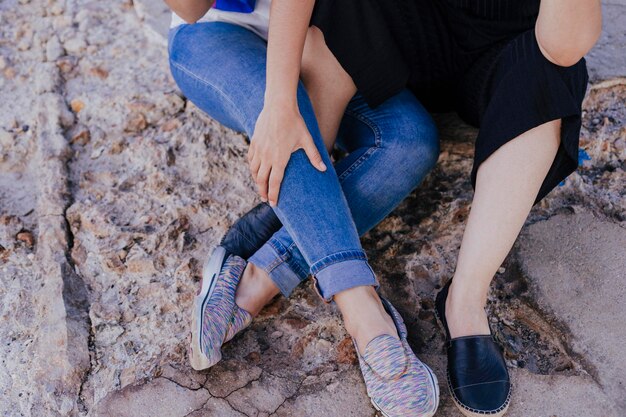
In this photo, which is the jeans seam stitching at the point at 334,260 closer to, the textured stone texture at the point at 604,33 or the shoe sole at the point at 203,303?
the shoe sole at the point at 203,303

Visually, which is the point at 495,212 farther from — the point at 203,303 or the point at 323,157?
the point at 203,303

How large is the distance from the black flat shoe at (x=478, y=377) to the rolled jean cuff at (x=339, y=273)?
255mm

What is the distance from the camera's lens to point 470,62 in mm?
1565

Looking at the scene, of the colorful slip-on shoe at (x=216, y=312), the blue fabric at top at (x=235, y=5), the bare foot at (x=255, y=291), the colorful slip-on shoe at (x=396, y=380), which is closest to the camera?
the colorful slip-on shoe at (x=396, y=380)

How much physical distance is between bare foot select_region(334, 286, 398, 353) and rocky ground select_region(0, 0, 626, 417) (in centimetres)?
14

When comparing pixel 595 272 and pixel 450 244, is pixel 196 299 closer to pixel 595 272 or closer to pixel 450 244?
pixel 450 244

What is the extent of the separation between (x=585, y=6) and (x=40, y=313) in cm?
139

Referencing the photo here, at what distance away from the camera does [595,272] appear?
162cm

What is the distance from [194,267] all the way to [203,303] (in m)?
0.20

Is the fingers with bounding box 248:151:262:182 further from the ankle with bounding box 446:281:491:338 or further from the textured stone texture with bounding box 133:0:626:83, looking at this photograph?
the textured stone texture with bounding box 133:0:626:83

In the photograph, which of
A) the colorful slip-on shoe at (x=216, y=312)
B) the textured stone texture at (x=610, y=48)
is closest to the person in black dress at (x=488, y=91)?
the colorful slip-on shoe at (x=216, y=312)

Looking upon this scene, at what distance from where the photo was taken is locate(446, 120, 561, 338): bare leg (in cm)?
138

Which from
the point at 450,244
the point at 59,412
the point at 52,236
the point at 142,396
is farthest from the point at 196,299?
the point at 450,244

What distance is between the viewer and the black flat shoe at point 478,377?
4.51ft
